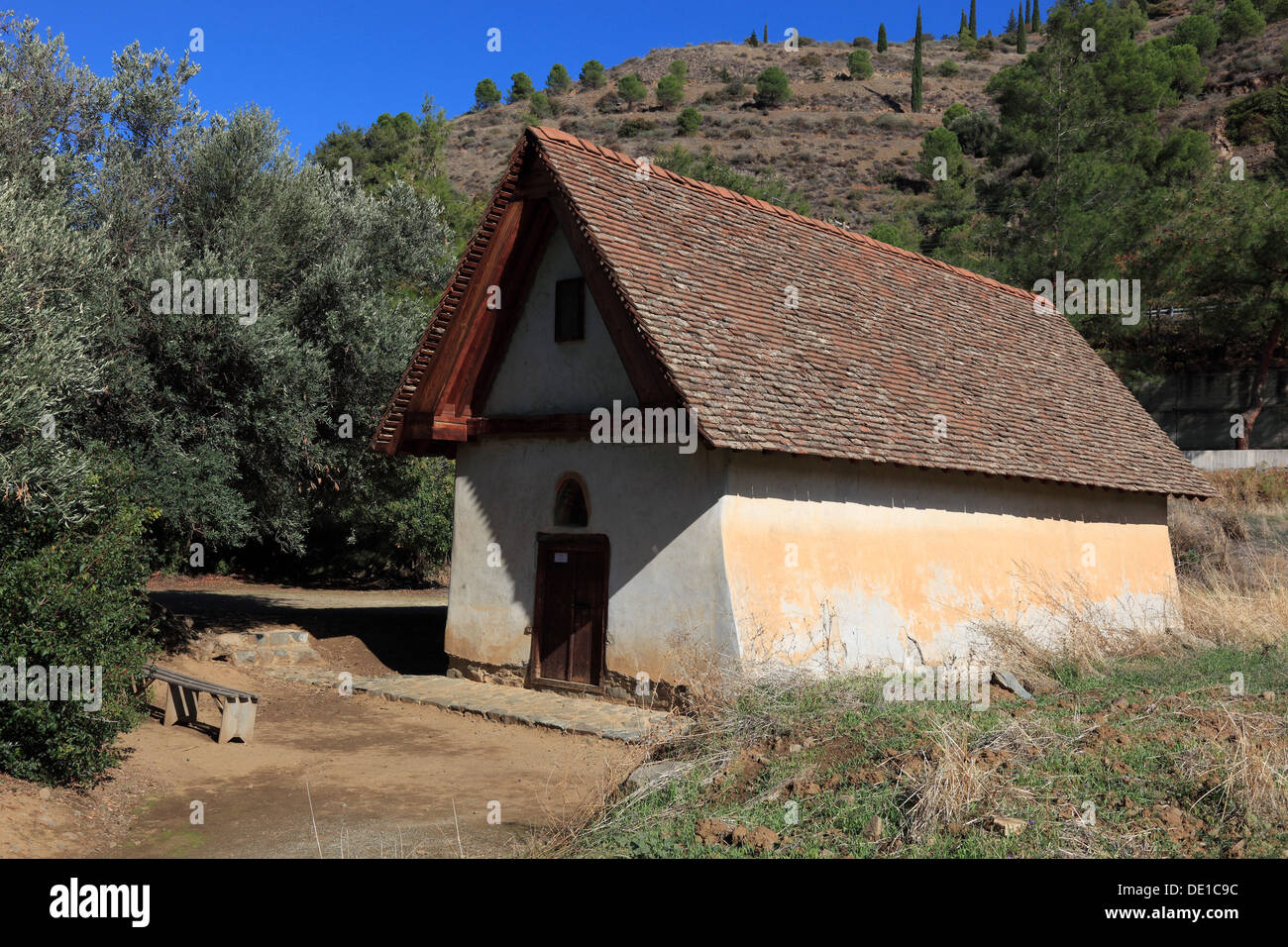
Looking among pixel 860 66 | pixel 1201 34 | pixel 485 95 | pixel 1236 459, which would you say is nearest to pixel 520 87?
pixel 485 95

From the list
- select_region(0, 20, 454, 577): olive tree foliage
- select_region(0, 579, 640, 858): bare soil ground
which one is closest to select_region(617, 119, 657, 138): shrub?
select_region(0, 20, 454, 577): olive tree foliage

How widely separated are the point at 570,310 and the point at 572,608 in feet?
13.9

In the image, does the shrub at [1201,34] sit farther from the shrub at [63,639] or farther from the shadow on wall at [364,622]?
the shrub at [63,639]

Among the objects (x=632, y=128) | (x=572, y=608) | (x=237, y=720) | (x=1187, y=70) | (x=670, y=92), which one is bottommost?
(x=237, y=720)

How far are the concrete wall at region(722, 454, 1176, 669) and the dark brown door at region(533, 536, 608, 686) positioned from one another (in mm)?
2352

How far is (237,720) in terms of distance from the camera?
11.5 m

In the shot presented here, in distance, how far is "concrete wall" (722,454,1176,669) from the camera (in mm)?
12484

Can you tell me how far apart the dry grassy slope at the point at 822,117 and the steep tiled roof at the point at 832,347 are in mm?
42955

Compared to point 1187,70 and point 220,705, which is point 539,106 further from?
point 220,705

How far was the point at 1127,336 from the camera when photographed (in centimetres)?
3819

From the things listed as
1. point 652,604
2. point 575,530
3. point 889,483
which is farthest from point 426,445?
point 889,483
